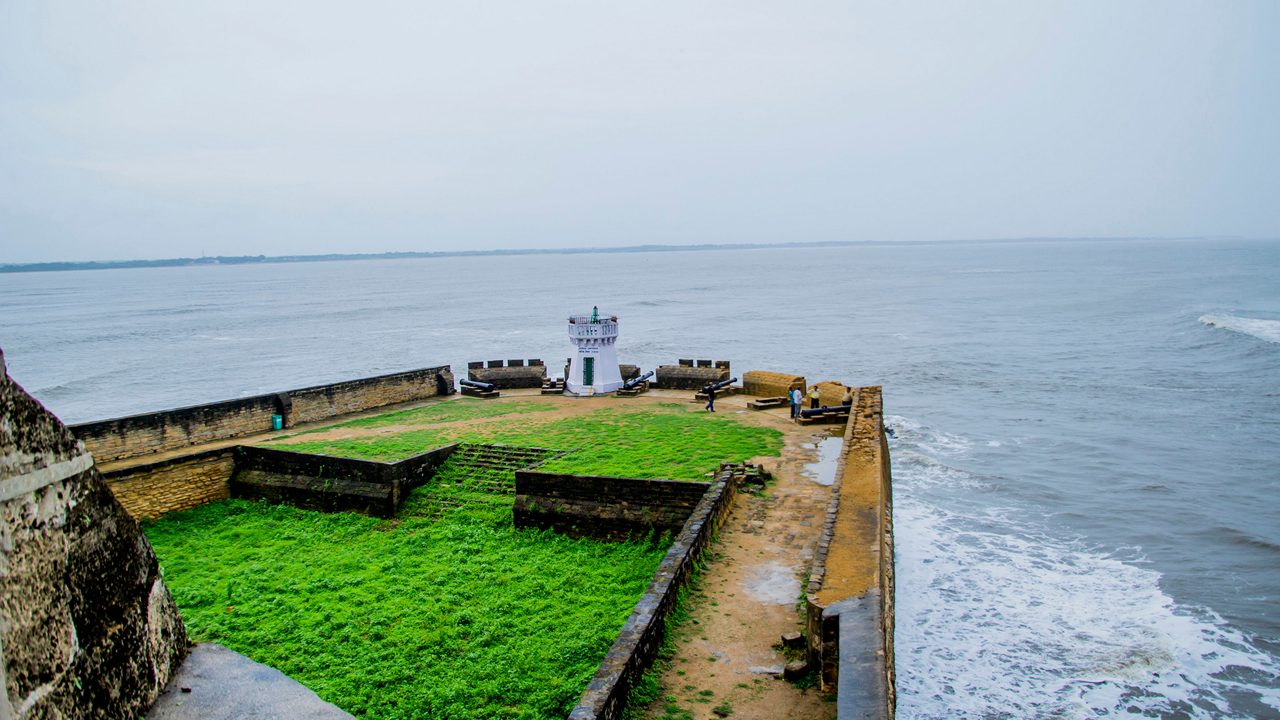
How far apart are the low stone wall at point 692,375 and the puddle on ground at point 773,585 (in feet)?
48.2

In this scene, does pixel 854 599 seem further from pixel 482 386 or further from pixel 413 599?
pixel 482 386

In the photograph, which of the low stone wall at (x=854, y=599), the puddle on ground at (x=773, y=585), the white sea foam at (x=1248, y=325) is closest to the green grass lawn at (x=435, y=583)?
the puddle on ground at (x=773, y=585)

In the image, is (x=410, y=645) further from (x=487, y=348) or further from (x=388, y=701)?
(x=487, y=348)

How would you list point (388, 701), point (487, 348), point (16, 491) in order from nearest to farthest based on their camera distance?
point (16, 491), point (388, 701), point (487, 348)

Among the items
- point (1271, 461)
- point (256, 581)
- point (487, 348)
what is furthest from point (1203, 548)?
point (487, 348)

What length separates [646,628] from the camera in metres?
9.02

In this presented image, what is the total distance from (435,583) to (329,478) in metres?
5.78

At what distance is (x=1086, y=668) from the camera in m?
13.2

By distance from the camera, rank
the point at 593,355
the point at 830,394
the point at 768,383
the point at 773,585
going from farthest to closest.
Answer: the point at 593,355, the point at 768,383, the point at 830,394, the point at 773,585

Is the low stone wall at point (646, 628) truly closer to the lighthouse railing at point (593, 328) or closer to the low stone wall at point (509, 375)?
the lighthouse railing at point (593, 328)

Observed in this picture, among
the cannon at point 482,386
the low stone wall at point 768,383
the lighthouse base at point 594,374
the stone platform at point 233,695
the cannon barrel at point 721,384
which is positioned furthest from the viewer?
the lighthouse base at point 594,374

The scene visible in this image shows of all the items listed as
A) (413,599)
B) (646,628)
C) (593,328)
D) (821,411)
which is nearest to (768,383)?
(821,411)

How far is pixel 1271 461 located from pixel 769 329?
41961 millimetres

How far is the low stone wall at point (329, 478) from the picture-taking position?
1731 centimetres
